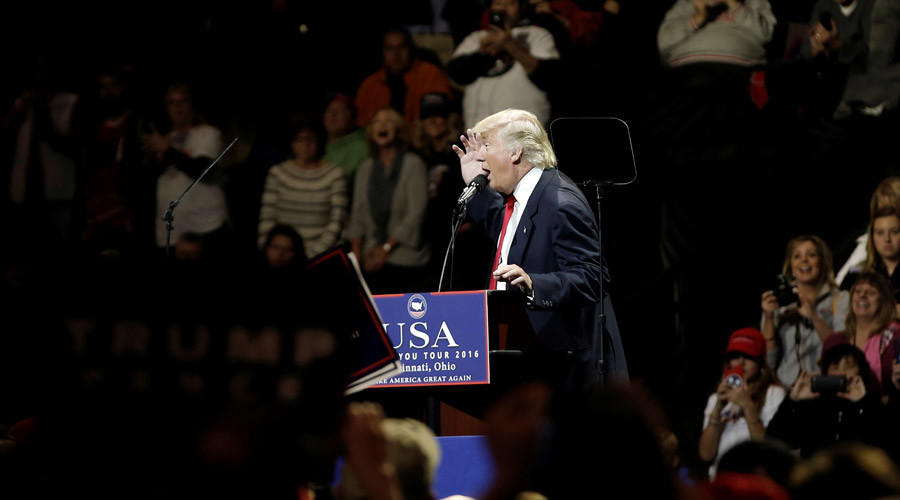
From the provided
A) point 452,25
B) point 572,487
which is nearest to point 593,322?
point 572,487

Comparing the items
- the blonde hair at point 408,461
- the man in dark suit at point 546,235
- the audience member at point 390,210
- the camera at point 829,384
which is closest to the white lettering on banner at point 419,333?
the man in dark suit at point 546,235

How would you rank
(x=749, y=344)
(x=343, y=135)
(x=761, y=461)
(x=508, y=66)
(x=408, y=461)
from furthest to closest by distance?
(x=343, y=135)
(x=508, y=66)
(x=749, y=344)
(x=761, y=461)
(x=408, y=461)

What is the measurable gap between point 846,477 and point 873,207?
Result: 4217 millimetres

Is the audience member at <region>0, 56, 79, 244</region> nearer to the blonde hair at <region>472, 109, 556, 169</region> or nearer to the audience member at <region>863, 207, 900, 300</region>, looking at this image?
the blonde hair at <region>472, 109, 556, 169</region>

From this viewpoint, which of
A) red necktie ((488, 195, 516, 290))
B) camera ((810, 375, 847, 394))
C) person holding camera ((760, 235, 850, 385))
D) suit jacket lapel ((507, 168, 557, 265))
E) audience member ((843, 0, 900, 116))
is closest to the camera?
suit jacket lapel ((507, 168, 557, 265))

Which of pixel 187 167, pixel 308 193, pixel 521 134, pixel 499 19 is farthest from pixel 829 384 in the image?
pixel 187 167

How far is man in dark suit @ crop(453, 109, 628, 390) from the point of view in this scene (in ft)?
12.9

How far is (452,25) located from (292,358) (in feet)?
18.8

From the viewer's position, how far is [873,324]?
548cm

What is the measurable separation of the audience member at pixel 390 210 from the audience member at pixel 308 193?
0.11 meters

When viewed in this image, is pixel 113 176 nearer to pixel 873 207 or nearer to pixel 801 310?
pixel 801 310

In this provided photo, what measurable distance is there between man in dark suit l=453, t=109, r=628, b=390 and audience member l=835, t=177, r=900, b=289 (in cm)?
218

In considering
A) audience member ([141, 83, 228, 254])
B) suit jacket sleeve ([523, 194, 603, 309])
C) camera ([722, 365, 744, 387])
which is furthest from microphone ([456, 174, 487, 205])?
audience member ([141, 83, 228, 254])

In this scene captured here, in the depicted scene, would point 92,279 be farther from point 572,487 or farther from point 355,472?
point 572,487
